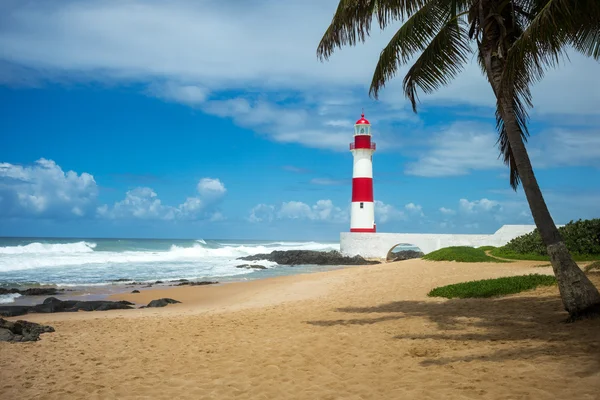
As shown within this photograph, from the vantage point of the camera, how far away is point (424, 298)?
471 inches

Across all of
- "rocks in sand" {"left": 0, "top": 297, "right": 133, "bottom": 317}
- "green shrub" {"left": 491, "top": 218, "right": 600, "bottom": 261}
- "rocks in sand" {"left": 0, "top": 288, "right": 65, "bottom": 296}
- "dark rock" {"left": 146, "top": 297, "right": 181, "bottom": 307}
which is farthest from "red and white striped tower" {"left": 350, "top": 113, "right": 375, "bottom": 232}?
"rocks in sand" {"left": 0, "top": 297, "right": 133, "bottom": 317}

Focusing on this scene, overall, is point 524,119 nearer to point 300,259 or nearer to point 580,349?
point 580,349

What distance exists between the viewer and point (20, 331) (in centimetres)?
927

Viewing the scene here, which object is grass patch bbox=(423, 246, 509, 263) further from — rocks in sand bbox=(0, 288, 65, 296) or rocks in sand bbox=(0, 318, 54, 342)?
rocks in sand bbox=(0, 318, 54, 342)

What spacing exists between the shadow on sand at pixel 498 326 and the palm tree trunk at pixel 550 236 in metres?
0.31

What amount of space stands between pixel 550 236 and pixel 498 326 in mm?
1628

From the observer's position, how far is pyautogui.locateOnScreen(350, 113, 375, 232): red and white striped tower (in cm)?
3444

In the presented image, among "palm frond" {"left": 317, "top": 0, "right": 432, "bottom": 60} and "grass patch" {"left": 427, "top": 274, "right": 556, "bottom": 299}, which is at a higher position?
"palm frond" {"left": 317, "top": 0, "right": 432, "bottom": 60}

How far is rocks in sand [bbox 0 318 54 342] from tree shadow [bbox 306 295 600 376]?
5050mm

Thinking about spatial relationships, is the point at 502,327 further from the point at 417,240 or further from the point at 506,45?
the point at 417,240

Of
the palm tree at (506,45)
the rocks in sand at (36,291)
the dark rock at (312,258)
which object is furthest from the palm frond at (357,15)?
the dark rock at (312,258)

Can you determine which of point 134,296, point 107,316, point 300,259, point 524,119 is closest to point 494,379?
point 524,119

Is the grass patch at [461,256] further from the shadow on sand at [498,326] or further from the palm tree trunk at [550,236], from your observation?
the palm tree trunk at [550,236]

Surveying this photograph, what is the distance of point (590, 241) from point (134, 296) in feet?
53.4
